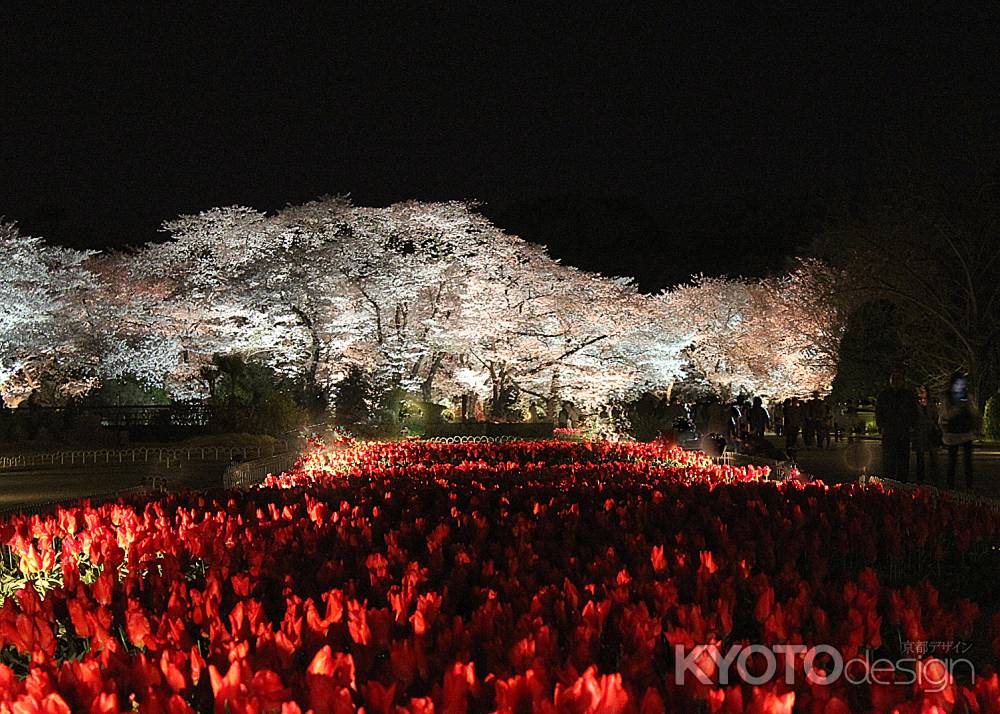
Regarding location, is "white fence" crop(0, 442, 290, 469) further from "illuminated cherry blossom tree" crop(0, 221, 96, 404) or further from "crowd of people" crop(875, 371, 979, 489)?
"crowd of people" crop(875, 371, 979, 489)

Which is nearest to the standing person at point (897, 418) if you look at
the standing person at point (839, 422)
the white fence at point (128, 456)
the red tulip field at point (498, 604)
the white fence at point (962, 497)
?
the white fence at point (962, 497)

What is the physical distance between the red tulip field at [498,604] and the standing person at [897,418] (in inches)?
183

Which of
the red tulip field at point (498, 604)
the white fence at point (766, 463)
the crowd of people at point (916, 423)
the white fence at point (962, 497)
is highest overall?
the crowd of people at point (916, 423)

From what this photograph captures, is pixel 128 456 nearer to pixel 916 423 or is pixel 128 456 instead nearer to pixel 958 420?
pixel 916 423

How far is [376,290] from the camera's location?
29750 millimetres

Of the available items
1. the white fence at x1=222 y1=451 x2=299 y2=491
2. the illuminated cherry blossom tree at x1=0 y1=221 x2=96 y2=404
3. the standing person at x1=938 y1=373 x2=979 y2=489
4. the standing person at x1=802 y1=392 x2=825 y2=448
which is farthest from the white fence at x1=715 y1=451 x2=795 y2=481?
the illuminated cherry blossom tree at x1=0 y1=221 x2=96 y2=404

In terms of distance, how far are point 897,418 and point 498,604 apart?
10.6 metres

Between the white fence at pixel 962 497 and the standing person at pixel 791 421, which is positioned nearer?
the white fence at pixel 962 497

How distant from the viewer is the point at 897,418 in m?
13.4

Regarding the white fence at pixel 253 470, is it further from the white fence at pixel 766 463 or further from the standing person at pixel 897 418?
the standing person at pixel 897 418

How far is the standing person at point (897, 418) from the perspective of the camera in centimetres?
1338

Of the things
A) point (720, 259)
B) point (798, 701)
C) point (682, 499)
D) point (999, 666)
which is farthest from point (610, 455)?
point (720, 259)

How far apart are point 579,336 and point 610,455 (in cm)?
1523

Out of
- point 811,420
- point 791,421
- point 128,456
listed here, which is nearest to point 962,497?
point 791,421
